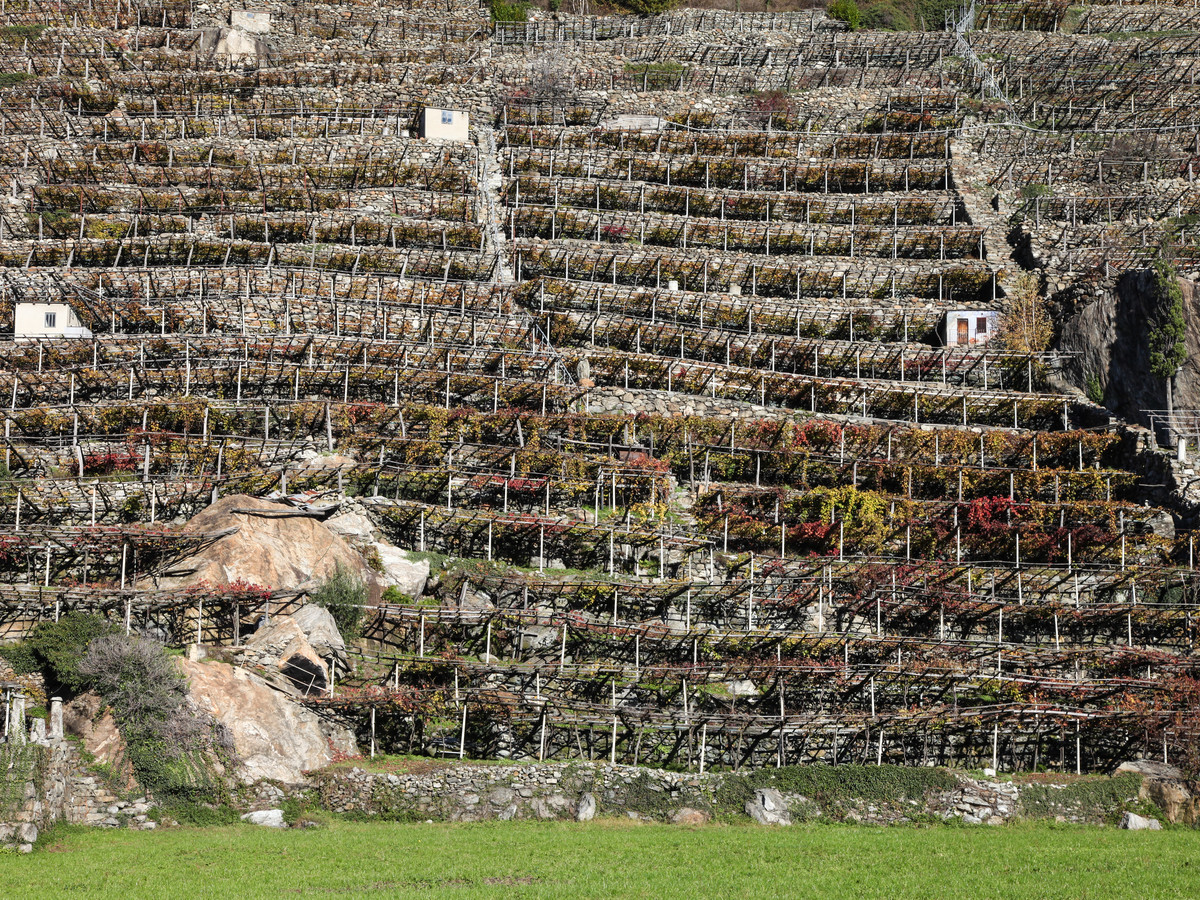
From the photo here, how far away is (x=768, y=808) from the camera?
97.1ft

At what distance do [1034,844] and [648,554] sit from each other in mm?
14413

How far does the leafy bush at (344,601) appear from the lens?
1330 inches

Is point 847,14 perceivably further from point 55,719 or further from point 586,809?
point 55,719

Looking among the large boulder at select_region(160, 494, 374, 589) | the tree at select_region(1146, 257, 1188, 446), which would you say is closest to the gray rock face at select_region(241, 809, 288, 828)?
the large boulder at select_region(160, 494, 374, 589)

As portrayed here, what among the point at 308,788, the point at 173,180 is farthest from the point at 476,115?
the point at 308,788

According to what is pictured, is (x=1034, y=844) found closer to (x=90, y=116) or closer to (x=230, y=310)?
(x=230, y=310)

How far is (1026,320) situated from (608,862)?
102ft

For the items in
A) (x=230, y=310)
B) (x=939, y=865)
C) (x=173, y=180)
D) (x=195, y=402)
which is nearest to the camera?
(x=939, y=865)

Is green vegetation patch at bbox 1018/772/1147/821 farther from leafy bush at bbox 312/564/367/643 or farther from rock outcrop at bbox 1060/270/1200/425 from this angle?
rock outcrop at bbox 1060/270/1200/425

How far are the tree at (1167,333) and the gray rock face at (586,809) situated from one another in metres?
24.7

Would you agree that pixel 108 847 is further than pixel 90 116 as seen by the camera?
No

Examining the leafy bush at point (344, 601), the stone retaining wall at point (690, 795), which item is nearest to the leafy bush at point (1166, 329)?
the stone retaining wall at point (690, 795)

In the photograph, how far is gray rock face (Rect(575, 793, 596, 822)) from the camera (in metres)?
29.4

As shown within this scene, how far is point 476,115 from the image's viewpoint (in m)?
60.3
